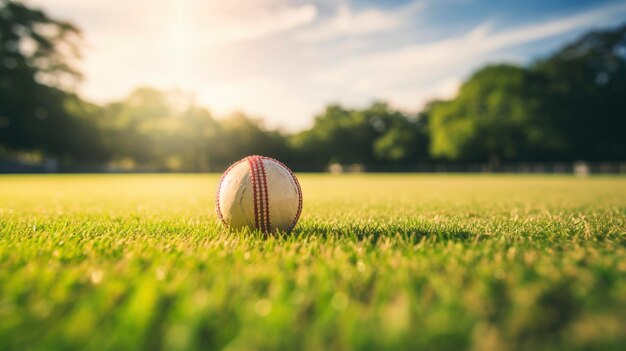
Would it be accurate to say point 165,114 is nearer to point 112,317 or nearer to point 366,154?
point 366,154

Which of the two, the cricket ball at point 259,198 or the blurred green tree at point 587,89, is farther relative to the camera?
the blurred green tree at point 587,89

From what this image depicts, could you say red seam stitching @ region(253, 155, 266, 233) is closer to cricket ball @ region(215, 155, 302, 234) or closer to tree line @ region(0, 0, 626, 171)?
cricket ball @ region(215, 155, 302, 234)

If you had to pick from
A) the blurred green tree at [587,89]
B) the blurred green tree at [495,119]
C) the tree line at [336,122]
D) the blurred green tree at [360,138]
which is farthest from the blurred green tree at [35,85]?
the blurred green tree at [587,89]

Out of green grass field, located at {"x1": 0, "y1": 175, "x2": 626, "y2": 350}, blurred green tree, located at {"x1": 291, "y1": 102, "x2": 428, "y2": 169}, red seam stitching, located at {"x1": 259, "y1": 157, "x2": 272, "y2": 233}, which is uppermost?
blurred green tree, located at {"x1": 291, "y1": 102, "x2": 428, "y2": 169}

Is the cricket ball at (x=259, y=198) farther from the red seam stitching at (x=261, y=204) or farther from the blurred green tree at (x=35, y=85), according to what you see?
the blurred green tree at (x=35, y=85)

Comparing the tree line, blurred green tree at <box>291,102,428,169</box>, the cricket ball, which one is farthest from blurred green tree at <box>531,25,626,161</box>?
the cricket ball
